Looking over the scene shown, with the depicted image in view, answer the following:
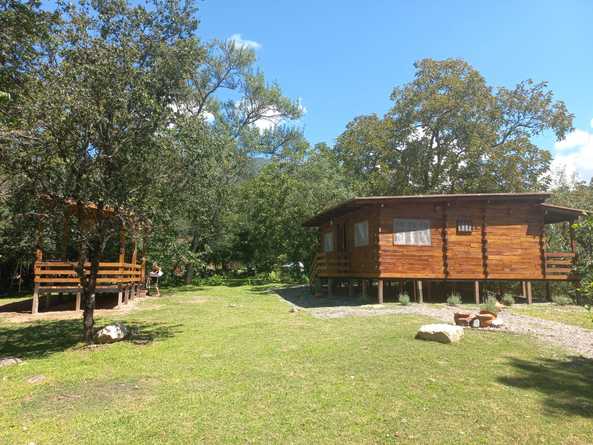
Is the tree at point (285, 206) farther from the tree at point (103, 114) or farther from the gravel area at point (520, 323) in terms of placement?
the tree at point (103, 114)

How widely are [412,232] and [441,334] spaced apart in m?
8.24

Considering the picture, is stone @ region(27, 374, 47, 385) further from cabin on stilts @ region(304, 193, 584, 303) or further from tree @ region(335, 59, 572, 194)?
tree @ region(335, 59, 572, 194)

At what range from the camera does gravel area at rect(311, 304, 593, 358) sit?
8891mm

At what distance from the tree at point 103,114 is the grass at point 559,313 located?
11695 millimetres

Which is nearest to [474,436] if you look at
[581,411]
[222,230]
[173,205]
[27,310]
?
[581,411]

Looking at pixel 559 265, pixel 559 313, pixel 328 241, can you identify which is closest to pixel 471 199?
pixel 559 265

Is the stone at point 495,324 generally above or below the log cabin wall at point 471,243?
below

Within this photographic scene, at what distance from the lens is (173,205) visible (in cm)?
1041

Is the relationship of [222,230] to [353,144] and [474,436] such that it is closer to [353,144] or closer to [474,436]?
[353,144]

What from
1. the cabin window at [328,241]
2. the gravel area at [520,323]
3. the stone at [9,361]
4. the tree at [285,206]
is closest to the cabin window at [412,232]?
the gravel area at [520,323]

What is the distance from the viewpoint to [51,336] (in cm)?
1069

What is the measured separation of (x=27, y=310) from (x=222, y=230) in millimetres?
14633

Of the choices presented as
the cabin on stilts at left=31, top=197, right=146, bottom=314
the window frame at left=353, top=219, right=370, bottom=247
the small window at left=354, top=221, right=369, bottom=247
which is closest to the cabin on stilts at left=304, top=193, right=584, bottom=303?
the window frame at left=353, top=219, right=370, bottom=247

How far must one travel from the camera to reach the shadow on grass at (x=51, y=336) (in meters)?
9.14
